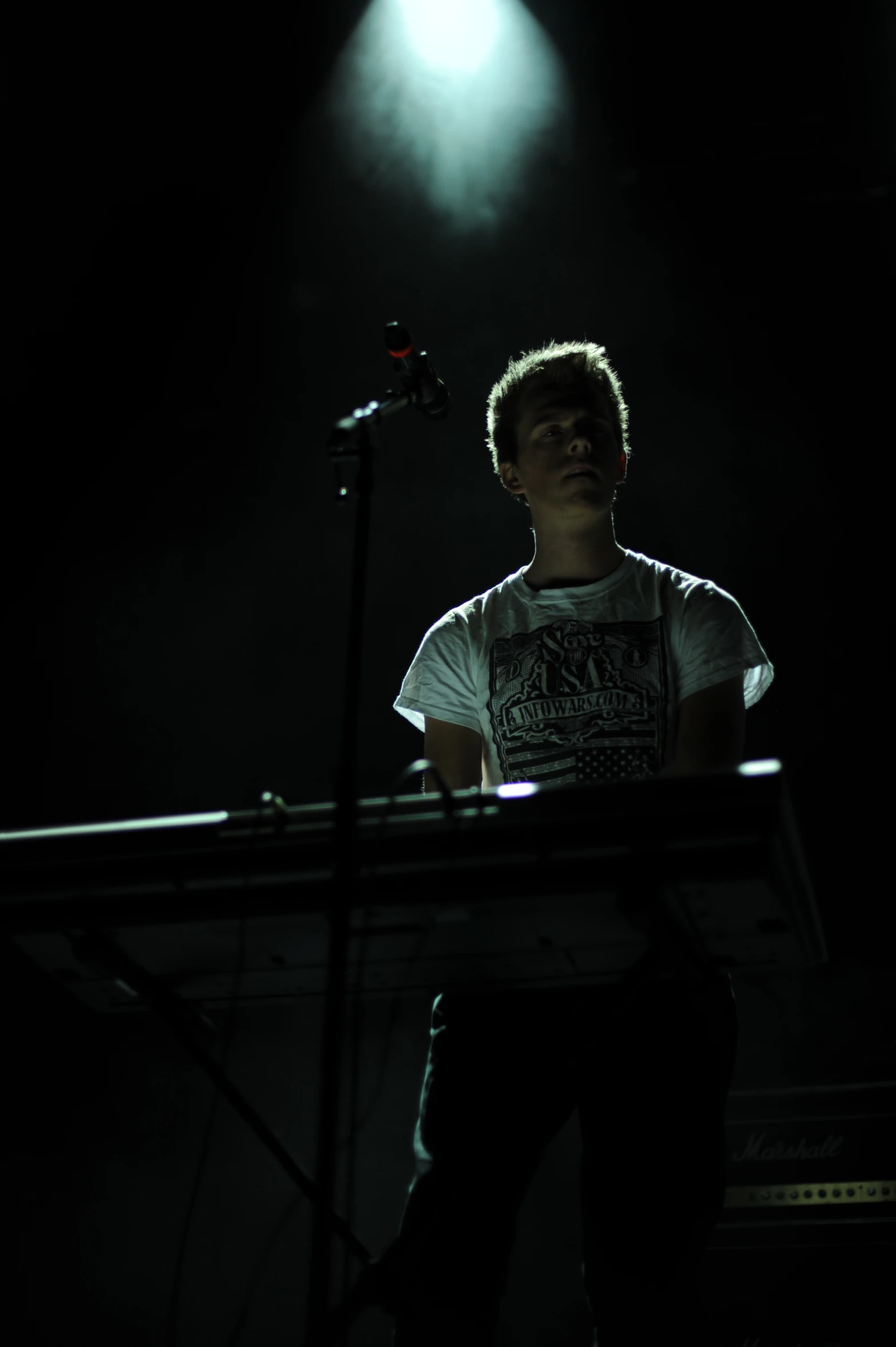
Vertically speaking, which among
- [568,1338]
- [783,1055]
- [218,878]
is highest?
[218,878]

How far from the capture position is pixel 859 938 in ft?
7.99

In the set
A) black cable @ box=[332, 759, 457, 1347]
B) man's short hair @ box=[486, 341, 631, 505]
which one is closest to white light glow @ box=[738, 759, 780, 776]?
black cable @ box=[332, 759, 457, 1347]

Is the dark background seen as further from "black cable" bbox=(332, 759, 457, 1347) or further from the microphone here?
the microphone

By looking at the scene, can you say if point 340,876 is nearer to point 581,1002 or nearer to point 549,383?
point 581,1002

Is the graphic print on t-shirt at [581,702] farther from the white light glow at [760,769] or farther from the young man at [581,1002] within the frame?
the white light glow at [760,769]

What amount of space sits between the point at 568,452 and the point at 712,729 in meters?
0.61

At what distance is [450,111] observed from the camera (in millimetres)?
3375


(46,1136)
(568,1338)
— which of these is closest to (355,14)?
(46,1136)

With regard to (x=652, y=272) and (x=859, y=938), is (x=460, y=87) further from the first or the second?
(x=859, y=938)

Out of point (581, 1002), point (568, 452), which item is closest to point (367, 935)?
point (581, 1002)

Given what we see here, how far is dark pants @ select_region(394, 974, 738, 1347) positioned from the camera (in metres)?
1.34

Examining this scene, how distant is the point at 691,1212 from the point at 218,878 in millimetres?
699

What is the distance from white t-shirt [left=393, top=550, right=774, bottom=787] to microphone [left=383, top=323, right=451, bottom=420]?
1.37 feet

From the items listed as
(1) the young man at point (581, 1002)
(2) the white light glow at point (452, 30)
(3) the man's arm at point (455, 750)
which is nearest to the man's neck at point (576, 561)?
(1) the young man at point (581, 1002)
